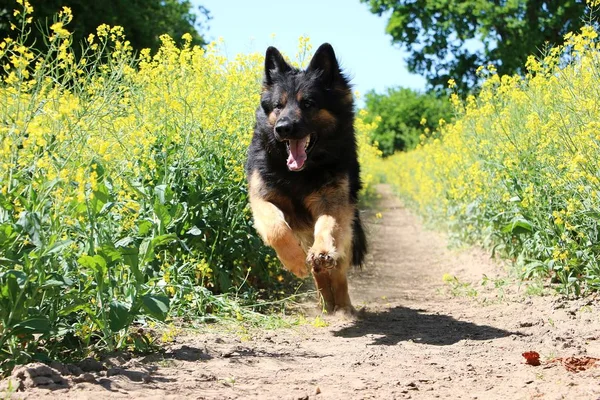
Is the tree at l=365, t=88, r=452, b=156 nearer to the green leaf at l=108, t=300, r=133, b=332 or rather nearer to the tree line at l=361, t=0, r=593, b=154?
the tree line at l=361, t=0, r=593, b=154

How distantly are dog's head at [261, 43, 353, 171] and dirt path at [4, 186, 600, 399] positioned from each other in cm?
133

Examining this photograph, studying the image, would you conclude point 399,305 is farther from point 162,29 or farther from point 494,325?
point 162,29

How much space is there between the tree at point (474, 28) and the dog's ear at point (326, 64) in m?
16.0

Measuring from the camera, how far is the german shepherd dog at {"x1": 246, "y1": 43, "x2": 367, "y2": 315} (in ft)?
16.4

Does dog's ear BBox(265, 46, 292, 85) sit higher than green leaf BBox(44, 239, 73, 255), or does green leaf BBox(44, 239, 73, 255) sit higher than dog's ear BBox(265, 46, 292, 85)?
dog's ear BBox(265, 46, 292, 85)

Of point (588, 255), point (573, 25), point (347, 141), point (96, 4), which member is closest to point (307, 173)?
point (347, 141)

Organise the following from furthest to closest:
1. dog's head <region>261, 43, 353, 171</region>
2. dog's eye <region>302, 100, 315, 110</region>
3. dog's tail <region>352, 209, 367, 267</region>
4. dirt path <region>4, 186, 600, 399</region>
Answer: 1. dog's tail <region>352, 209, 367, 267</region>
2. dog's eye <region>302, 100, 315, 110</region>
3. dog's head <region>261, 43, 353, 171</region>
4. dirt path <region>4, 186, 600, 399</region>

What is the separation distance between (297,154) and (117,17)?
17.2 metres

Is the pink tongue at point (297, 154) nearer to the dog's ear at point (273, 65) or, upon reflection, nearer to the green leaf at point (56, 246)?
the dog's ear at point (273, 65)

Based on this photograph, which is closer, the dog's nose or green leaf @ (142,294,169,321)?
green leaf @ (142,294,169,321)

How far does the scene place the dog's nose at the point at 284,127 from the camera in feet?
16.4

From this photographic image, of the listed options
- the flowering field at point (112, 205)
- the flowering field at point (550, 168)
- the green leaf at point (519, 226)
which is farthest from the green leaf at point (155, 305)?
the green leaf at point (519, 226)

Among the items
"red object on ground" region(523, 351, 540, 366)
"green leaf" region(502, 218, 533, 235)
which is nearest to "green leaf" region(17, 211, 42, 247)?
"red object on ground" region(523, 351, 540, 366)

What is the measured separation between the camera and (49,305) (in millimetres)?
3439
